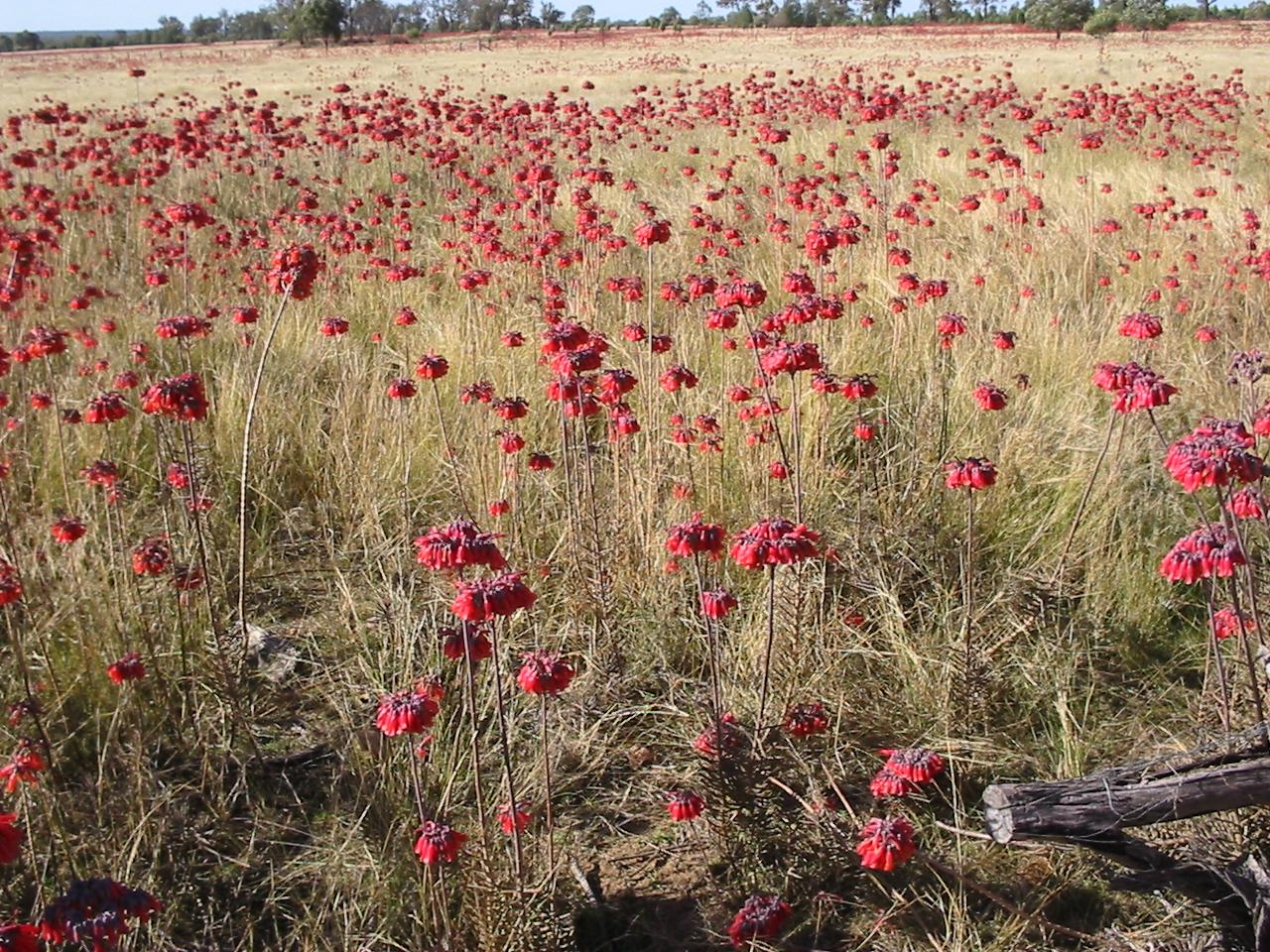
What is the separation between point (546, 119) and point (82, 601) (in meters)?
12.1

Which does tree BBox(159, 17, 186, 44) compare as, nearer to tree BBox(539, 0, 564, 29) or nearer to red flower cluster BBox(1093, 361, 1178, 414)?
tree BBox(539, 0, 564, 29)

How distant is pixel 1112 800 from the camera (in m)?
2.26

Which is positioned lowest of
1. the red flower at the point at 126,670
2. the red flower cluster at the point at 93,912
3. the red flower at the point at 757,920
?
the red flower at the point at 757,920

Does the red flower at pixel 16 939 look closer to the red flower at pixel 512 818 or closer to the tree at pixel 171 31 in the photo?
the red flower at pixel 512 818

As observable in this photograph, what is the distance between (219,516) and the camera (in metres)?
4.56

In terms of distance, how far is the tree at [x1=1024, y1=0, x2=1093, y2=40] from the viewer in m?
45.2

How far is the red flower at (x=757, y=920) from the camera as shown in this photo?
2.24 metres

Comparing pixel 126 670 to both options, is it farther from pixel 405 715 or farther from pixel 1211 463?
pixel 1211 463

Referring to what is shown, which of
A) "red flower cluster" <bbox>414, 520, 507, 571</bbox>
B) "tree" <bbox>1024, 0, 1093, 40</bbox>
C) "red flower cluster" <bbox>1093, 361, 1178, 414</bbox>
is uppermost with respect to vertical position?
"tree" <bbox>1024, 0, 1093, 40</bbox>

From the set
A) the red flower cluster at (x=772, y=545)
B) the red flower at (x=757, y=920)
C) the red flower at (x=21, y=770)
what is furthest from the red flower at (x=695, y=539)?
the red flower at (x=21, y=770)

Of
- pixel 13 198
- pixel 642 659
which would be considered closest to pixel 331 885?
pixel 642 659

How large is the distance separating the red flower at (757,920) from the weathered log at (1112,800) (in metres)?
0.51

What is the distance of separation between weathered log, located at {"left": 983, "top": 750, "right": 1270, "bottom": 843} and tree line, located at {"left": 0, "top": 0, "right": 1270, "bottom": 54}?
46.7 m

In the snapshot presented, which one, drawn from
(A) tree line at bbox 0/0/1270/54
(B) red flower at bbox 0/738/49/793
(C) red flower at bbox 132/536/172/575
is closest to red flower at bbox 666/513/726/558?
(B) red flower at bbox 0/738/49/793
